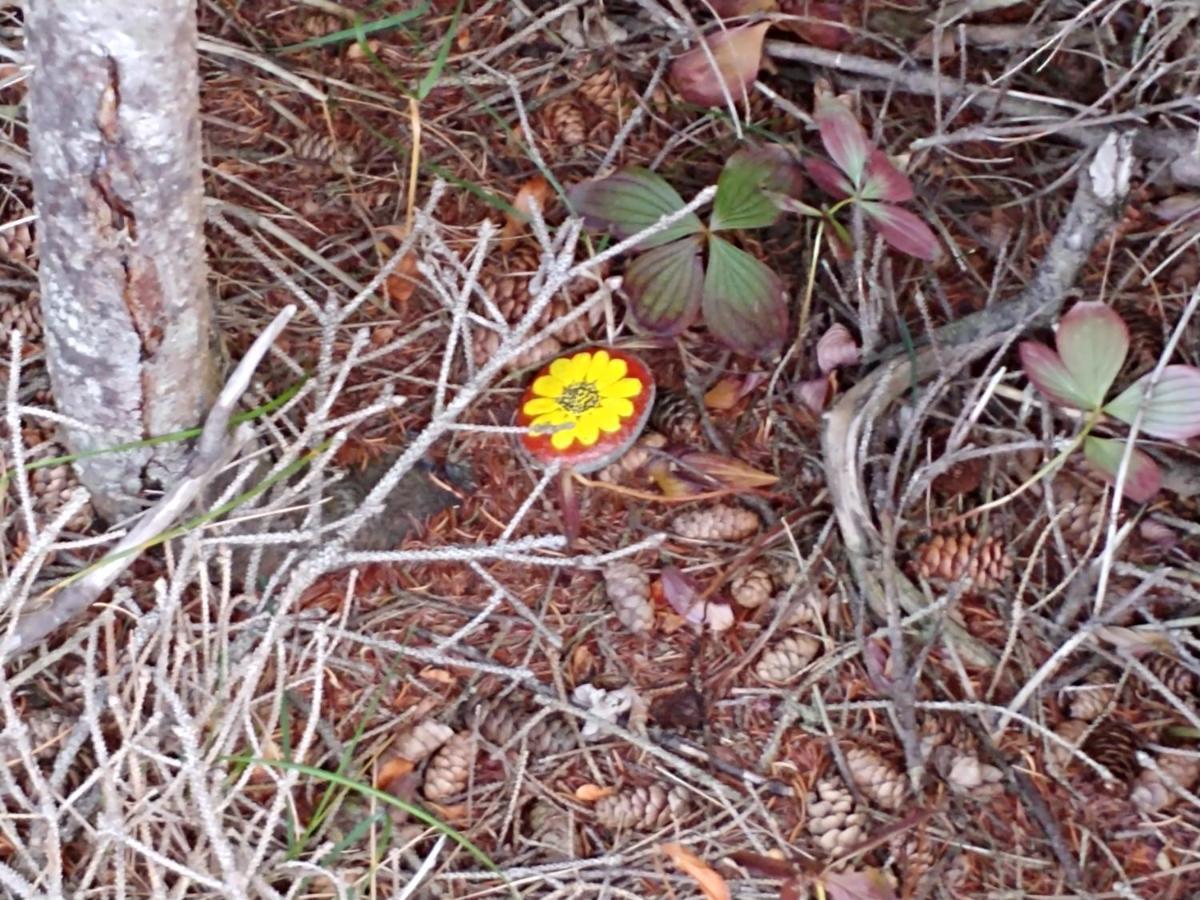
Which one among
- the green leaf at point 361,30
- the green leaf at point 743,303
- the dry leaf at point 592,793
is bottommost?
the dry leaf at point 592,793

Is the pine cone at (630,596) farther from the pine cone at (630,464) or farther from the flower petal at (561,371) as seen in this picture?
the flower petal at (561,371)

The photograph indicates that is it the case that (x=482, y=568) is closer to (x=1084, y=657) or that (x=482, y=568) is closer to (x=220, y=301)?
(x=220, y=301)

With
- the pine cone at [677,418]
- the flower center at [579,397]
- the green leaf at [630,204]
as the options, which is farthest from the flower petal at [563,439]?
the green leaf at [630,204]

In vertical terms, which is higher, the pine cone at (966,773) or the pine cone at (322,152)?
the pine cone at (322,152)

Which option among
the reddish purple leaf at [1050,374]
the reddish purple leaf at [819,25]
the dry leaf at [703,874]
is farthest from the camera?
the reddish purple leaf at [819,25]

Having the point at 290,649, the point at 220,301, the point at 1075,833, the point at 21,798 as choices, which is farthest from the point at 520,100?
the point at 1075,833

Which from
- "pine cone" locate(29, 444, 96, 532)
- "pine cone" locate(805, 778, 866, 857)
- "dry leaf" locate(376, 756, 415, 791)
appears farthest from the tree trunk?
"pine cone" locate(805, 778, 866, 857)
